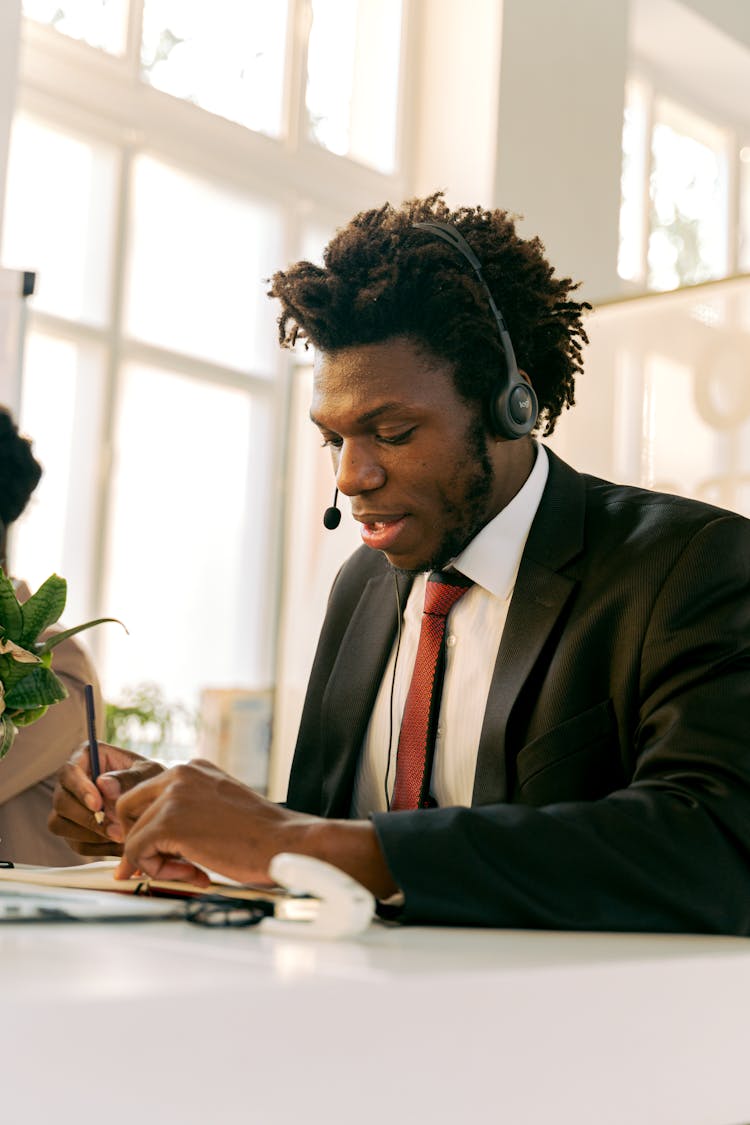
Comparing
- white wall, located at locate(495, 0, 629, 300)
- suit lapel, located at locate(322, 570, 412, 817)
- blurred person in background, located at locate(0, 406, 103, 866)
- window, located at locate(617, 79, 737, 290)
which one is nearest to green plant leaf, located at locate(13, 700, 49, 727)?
suit lapel, located at locate(322, 570, 412, 817)

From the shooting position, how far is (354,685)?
159 centimetres

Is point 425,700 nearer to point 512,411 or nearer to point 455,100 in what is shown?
point 512,411

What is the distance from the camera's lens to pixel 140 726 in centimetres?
493

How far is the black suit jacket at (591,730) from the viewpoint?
952 mm

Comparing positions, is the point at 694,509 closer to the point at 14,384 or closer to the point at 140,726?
the point at 14,384

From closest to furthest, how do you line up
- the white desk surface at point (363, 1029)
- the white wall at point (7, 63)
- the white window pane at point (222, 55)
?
the white desk surface at point (363, 1029) < the white wall at point (7, 63) < the white window pane at point (222, 55)

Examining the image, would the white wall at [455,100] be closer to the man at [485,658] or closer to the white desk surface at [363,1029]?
the man at [485,658]

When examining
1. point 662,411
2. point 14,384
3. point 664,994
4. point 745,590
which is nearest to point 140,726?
point 14,384

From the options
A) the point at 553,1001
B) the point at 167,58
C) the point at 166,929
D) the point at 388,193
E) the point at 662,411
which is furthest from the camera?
the point at 388,193

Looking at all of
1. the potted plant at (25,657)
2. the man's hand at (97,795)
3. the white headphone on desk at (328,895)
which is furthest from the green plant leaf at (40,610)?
the white headphone on desk at (328,895)

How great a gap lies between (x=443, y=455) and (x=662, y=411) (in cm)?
245

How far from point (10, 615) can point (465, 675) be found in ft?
1.64

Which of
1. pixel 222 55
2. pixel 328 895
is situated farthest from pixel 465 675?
pixel 222 55

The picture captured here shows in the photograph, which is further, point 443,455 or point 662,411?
point 662,411
